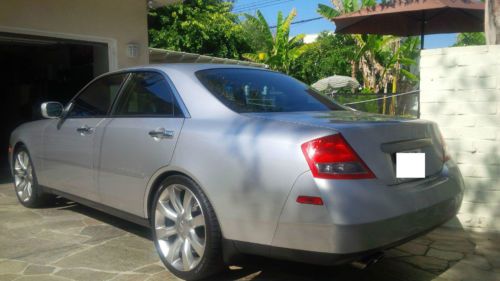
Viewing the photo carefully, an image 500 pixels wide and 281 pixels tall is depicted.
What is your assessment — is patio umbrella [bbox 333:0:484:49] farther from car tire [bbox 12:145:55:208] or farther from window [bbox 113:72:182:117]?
car tire [bbox 12:145:55:208]

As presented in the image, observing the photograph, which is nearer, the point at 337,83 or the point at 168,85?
the point at 168,85

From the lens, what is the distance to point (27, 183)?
5.40 m

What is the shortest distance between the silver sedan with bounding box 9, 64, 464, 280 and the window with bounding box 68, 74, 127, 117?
0.03 metres

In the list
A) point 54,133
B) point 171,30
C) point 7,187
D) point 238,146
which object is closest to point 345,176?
point 238,146

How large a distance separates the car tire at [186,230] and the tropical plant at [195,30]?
51.9ft

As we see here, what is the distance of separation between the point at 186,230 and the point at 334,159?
1.22m

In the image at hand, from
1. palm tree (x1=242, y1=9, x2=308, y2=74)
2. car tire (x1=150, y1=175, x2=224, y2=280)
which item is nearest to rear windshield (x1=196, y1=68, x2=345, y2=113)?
car tire (x1=150, y1=175, x2=224, y2=280)

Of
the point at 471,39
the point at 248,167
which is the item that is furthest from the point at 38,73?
the point at 471,39

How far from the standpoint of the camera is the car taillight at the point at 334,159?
8.38ft

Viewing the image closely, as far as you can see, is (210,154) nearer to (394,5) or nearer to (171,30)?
(394,5)

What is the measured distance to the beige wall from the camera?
7406 millimetres

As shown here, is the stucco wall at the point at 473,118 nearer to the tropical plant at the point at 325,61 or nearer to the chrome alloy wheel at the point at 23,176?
the chrome alloy wheel at the point at 23,176

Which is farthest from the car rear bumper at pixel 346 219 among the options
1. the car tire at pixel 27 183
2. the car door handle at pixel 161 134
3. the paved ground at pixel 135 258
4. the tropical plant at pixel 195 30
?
the tropical plant at pixel 195 30

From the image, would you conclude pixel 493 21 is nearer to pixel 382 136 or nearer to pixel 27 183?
pixel 382 136
